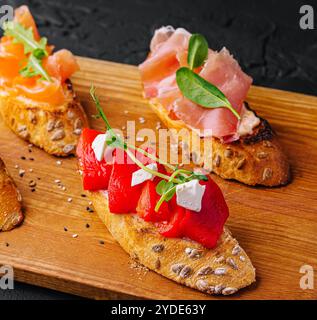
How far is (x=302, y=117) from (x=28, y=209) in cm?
193

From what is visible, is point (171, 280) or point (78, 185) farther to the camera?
point (78, 185)

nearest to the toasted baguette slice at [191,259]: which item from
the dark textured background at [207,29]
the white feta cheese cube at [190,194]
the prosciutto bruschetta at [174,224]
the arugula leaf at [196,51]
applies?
the prosciutto bruschetta at [174,224]

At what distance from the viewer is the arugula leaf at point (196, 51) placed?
4.59 metres

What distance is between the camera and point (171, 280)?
3697 millimetres

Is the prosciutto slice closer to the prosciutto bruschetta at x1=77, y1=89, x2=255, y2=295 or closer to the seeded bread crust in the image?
the seeded bread crust

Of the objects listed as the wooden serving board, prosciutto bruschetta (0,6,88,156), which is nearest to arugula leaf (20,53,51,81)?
prosciutto bruschetta (0,6,88,156)

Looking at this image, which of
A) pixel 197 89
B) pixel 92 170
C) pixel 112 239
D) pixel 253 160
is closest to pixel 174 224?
pixel 112 239

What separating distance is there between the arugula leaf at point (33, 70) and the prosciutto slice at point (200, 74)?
2.18ft

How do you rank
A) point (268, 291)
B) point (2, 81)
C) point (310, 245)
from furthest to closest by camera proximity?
1. point (2, 81)
2. point (310, 245)
3. point (268, 291)

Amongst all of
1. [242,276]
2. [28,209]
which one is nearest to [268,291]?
[242,276]

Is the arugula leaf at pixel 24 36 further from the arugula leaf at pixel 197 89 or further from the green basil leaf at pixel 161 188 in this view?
the green basil leaf at pixel 161 188

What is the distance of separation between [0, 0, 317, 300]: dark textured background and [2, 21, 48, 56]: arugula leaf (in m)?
1.11

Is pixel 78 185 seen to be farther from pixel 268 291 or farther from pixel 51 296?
pixel 268 291

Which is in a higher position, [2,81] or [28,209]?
[2,81]
